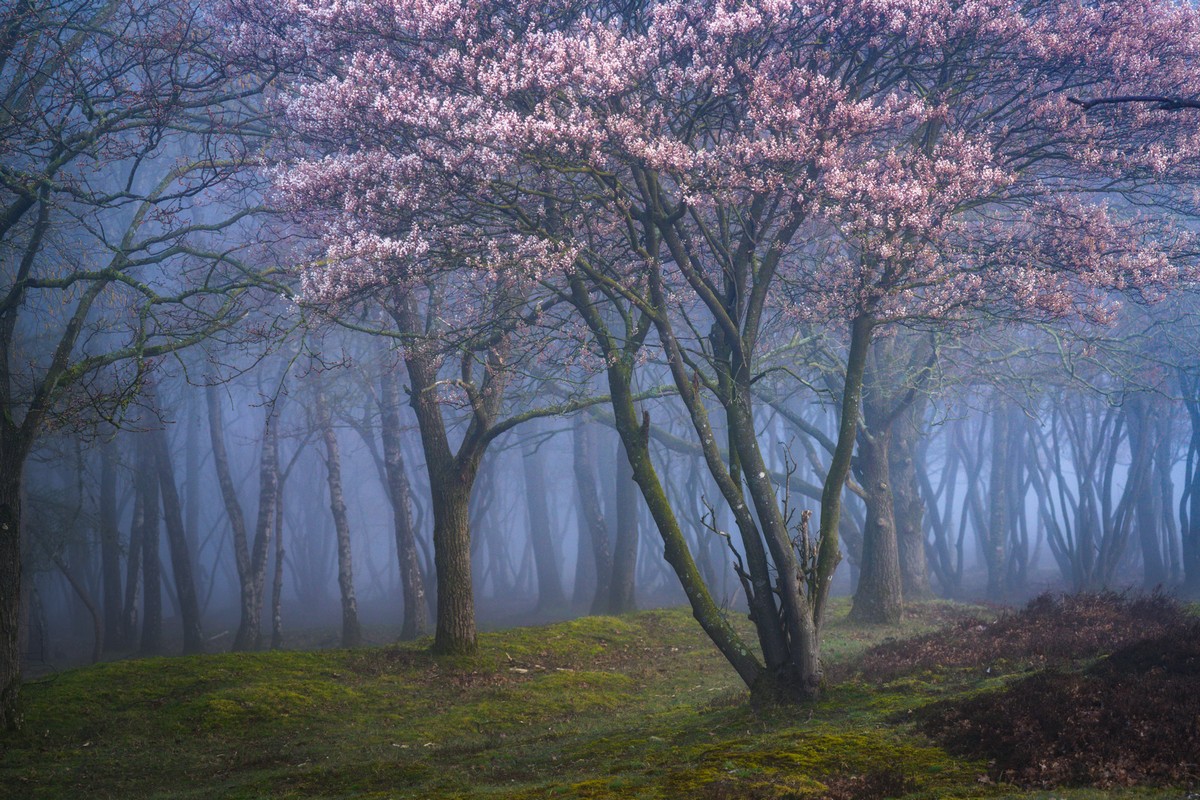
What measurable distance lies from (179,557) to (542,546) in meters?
17.4

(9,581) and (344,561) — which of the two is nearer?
(9,581)

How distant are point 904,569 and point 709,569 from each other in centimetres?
685

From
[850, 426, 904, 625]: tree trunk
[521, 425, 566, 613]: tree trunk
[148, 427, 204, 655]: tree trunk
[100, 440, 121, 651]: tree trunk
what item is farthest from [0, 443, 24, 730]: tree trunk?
[521, 425, 566, 613]: tree trunk

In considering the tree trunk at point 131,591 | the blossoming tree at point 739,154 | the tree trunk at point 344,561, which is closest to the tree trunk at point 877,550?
the blossoming tree at point 739,154

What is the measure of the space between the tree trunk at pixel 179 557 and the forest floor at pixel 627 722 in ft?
43.7

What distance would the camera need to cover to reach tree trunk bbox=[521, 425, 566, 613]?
129 feet

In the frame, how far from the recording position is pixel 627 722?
42.5ft

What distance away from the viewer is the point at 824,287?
14.8 metres

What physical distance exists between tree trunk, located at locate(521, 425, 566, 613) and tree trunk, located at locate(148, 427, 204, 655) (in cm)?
1454

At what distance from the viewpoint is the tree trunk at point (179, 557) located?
1090 inches

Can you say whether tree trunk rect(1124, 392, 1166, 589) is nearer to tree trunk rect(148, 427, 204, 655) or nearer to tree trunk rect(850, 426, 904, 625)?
tree trunk rect(850, 426, 904, 625)

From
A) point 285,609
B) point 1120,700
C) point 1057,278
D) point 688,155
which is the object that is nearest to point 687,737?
point 1120,700

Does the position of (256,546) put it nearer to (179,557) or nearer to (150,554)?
(179,557)

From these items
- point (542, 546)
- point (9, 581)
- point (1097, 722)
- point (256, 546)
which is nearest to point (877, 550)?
point (1097, 722)
